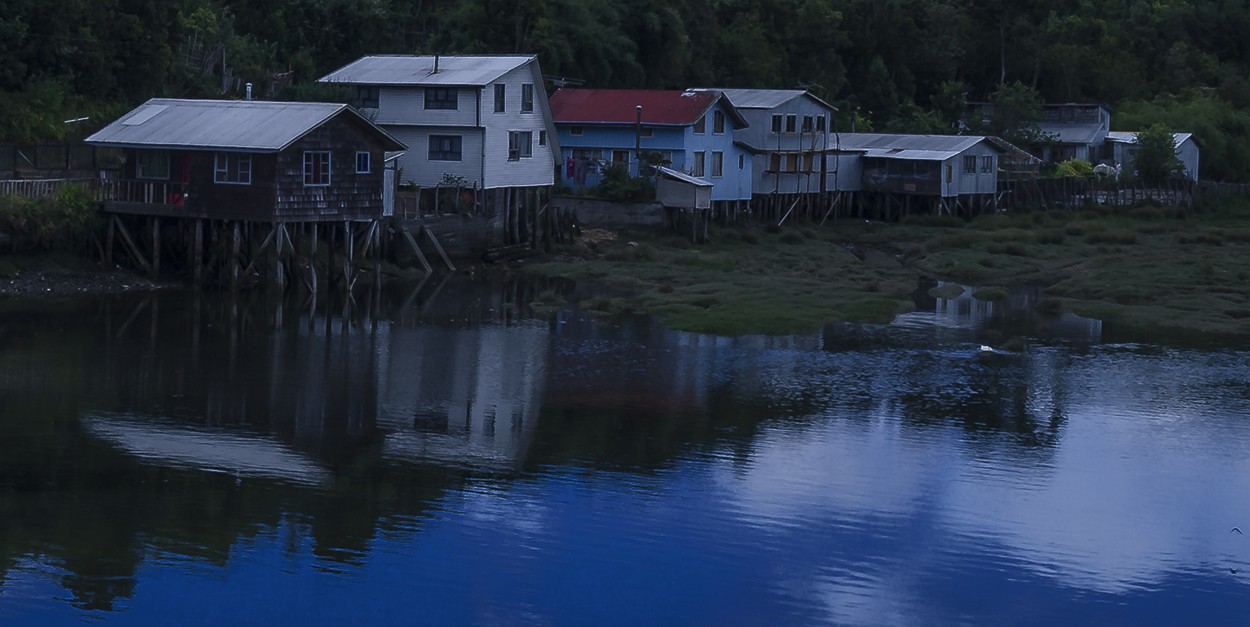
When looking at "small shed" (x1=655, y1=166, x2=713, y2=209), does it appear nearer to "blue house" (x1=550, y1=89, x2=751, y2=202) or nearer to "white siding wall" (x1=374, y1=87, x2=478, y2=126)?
"blue house" (x1=550, y1=89, x2=751, y2=202)

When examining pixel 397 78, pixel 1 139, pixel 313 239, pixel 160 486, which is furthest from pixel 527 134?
pixel 160 486

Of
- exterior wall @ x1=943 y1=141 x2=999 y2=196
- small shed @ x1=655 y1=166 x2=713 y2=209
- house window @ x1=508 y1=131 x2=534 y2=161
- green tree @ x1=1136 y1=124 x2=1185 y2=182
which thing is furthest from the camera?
green tree @ x1=1136 y1=124 x2=1185 y2=182

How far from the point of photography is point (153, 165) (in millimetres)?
42688

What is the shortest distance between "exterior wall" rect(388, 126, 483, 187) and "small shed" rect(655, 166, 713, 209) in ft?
26.1

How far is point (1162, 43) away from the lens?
344ft

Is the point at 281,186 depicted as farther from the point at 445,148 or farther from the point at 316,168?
the point at 445,148

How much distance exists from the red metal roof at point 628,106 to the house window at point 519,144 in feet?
20.7

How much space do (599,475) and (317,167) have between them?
1953cm

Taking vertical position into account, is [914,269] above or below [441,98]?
below

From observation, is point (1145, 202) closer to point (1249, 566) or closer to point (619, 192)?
point (619, 192)

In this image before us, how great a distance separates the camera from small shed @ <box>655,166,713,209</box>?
54.8 meters

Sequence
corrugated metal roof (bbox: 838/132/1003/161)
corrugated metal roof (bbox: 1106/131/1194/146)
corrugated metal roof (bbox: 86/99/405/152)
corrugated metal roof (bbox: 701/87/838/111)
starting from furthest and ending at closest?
corrugated metal roof (bbox: 1106/131/1194/146)
corrugated metal roof (bbox: 838/132/1003/161)
corrugated metal roof (bbox: 701/87/838/111)
corrugated metal roof (bbox: 86/99/405/152)

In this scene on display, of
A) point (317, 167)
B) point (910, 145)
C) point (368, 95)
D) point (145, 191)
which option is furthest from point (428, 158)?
point (910, 145)

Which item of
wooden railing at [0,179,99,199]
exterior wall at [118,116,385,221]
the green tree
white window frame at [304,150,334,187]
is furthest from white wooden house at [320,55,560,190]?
the green tree
